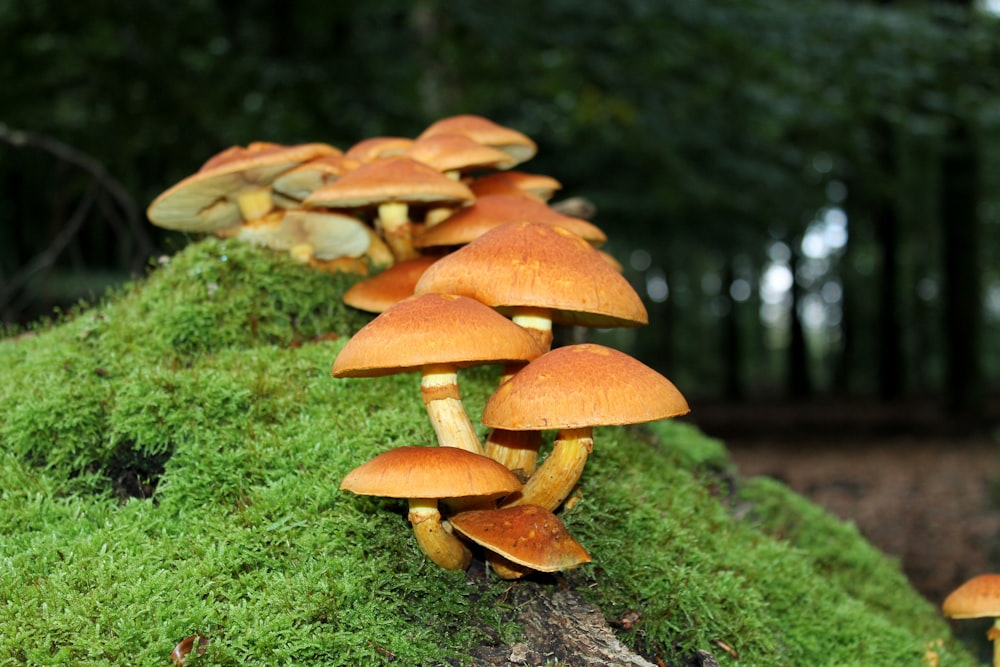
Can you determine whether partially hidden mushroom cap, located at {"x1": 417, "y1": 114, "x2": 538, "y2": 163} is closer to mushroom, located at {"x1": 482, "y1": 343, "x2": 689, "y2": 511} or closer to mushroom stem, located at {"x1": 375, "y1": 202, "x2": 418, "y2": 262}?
mushroom stem, located at {"x1": 375, "y1": 202, "x2": 418, "y2": 262}

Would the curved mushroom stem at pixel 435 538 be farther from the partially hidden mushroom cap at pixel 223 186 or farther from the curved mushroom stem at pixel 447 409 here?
the partially hidden mushroom cap at pixel 223 186

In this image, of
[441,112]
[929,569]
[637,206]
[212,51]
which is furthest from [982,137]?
[212,51]

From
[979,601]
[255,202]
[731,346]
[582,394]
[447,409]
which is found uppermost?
[255,202]

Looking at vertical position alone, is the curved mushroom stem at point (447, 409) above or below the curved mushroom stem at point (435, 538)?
above

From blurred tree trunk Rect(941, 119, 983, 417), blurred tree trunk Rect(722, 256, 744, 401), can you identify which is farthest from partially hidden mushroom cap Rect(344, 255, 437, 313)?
blurred tree trunk Rect(722, 256, 744, 401)

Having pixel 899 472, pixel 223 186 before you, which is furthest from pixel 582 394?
pixel 899 472

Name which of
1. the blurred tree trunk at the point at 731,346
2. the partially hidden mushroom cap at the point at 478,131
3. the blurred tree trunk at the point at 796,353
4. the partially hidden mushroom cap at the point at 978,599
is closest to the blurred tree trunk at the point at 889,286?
the blurred tree trunk at the point at 796,353

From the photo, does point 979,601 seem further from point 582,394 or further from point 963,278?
point 963,278
